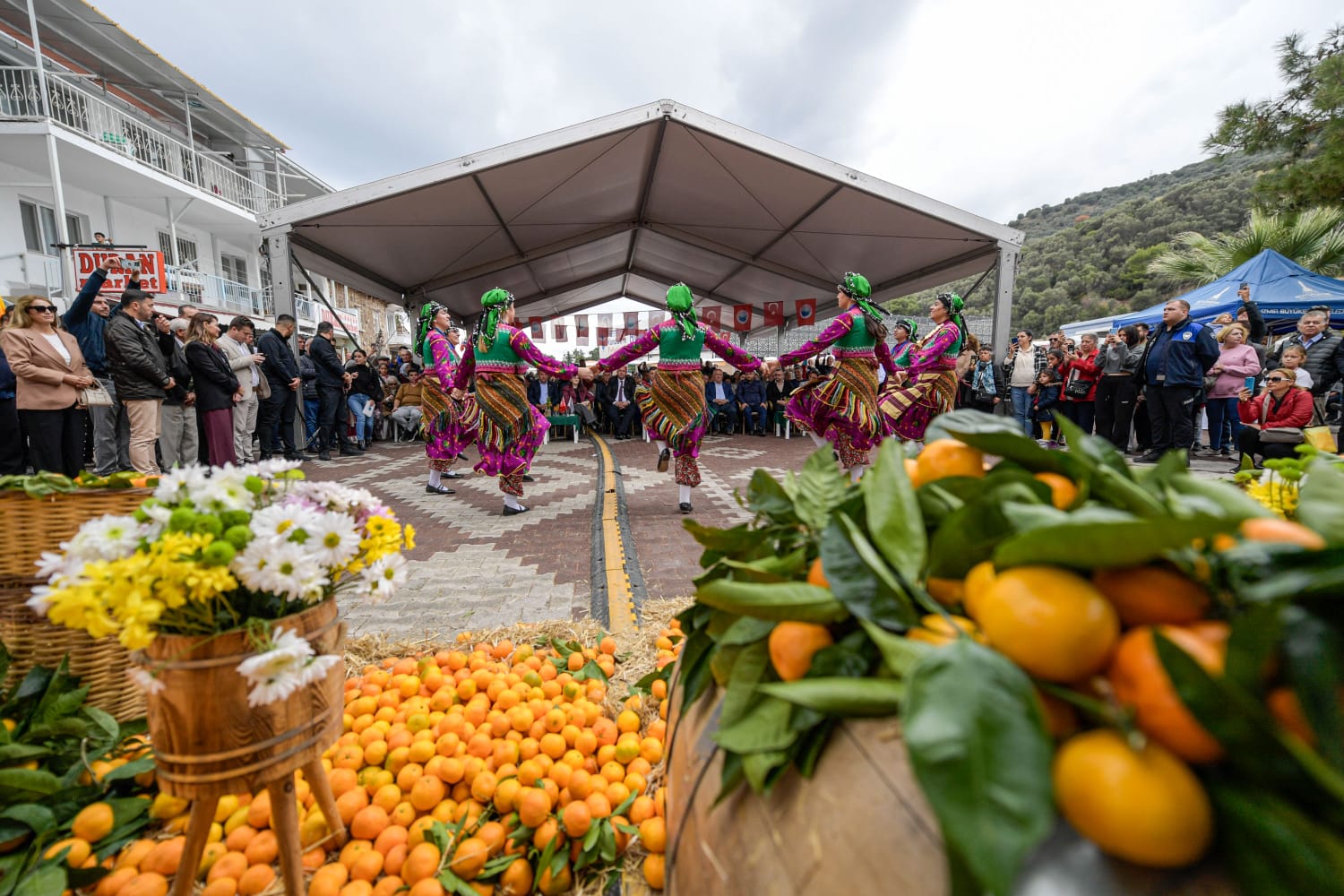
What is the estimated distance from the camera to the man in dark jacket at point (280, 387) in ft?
26.1

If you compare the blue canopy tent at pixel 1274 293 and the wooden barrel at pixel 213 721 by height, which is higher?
the blue canopy tent at pixel 1274 293

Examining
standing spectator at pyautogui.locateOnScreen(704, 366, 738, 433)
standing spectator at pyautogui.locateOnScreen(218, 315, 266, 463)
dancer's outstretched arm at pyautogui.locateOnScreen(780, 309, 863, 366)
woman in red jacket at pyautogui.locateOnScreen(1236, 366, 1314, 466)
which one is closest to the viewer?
woman in red jacket at pyautogui.locateOnScreen(1236, 366, 1314, 466)

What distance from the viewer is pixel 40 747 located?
4.81ft

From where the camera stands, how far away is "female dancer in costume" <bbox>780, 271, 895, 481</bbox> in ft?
18.5

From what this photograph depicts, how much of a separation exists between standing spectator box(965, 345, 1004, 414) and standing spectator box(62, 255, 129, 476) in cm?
1117

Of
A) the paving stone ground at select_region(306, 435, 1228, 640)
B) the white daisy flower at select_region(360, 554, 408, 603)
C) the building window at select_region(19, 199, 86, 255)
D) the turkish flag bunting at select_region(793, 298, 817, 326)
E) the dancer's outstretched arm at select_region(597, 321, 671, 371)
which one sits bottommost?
the paving stone ground at select_region(306, 435, 1228, 640)

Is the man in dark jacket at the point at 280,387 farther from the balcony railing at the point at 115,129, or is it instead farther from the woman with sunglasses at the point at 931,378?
the balcony railing at the point at 115,129

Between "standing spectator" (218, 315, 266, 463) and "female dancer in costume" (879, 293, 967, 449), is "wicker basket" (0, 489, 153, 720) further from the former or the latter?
"standing spectator" (218, 315, 266, 463)

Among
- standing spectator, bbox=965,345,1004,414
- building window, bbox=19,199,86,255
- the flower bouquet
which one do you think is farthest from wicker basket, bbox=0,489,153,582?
building window, bbox=19,199,86,255

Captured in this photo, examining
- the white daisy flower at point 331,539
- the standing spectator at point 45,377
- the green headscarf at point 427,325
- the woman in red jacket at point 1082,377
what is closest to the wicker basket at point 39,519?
the white daisy flower at point 331,539


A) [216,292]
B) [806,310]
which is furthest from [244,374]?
[216,292]

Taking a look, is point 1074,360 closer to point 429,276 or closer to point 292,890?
point 292,890

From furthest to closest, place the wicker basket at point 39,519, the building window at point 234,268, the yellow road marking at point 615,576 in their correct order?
the building window at point 234,268 → the yellow road marking at point 615,576 → the wicker basket at point 39,519

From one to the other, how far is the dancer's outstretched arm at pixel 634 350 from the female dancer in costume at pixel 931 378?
258 cm
